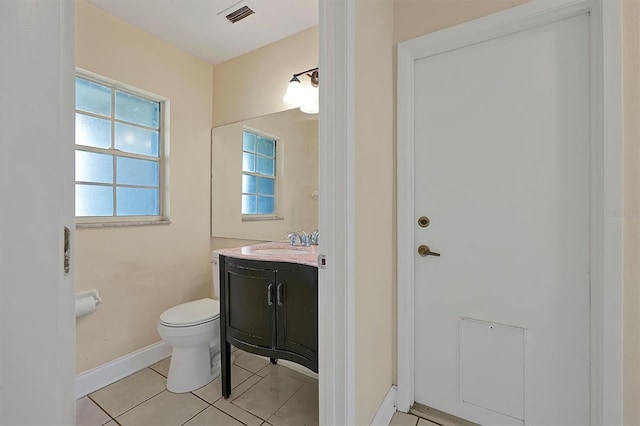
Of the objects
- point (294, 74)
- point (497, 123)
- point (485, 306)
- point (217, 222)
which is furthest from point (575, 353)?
point (217, 222)

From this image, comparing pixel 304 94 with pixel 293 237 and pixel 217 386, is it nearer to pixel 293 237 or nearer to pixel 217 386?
pixel 293 237

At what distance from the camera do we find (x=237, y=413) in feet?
5.18

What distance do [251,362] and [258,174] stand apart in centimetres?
141

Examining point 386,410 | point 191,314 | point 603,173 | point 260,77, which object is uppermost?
point 260,77

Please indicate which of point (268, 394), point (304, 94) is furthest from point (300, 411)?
point (304, 94)

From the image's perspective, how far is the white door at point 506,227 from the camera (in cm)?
123

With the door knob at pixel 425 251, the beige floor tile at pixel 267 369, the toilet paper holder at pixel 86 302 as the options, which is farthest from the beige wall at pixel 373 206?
the toilet paper holder at pixel 86 302

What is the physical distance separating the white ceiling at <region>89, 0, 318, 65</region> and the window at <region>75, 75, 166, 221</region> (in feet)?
1.50

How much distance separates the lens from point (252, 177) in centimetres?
233

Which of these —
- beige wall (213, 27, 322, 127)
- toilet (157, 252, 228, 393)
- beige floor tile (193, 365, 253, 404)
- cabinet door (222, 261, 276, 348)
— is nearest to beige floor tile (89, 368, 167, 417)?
toilet (157, 252, 228, 393)

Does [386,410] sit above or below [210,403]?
above

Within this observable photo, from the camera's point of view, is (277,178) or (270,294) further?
(277,178)

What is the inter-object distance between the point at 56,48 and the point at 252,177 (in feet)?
6.19

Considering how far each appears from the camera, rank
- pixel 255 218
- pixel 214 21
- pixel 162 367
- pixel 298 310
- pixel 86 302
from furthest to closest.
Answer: pixel 255 218, pixel 162 367, pixel 214 21, pixel 86 302, pixel 298 310
